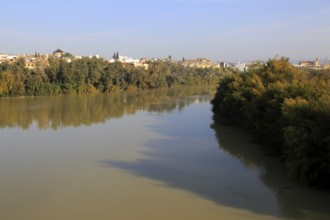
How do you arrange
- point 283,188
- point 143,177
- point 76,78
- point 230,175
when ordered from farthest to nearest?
1. point 76,78
2. point 230,175
3. point 143,177
4. point 283,188

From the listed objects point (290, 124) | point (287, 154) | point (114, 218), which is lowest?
point (114, 218)

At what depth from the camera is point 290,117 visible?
10.2m

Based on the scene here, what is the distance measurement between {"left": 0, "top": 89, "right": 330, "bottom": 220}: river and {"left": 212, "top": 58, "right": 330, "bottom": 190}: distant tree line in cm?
51

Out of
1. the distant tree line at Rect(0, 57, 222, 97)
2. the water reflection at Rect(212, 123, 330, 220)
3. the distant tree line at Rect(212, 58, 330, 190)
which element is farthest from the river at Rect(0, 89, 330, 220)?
the distant tree line at Rect(0, 57, 222, 97)

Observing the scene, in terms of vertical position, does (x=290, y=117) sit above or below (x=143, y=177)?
above

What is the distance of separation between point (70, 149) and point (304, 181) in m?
8.00

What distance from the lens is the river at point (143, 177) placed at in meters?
7.88

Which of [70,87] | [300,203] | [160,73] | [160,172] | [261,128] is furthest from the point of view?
[160,73]

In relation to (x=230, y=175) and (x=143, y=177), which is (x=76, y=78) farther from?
(x=230, y=175)

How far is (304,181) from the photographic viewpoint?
9148mm

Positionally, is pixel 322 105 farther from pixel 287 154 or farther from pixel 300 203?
pixel 300 203

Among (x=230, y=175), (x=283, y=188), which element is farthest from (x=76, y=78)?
(x=283, y=188)

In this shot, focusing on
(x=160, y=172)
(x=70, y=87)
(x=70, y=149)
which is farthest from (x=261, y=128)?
(x=70, y=87)

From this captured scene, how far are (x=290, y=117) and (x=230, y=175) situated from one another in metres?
2.10
